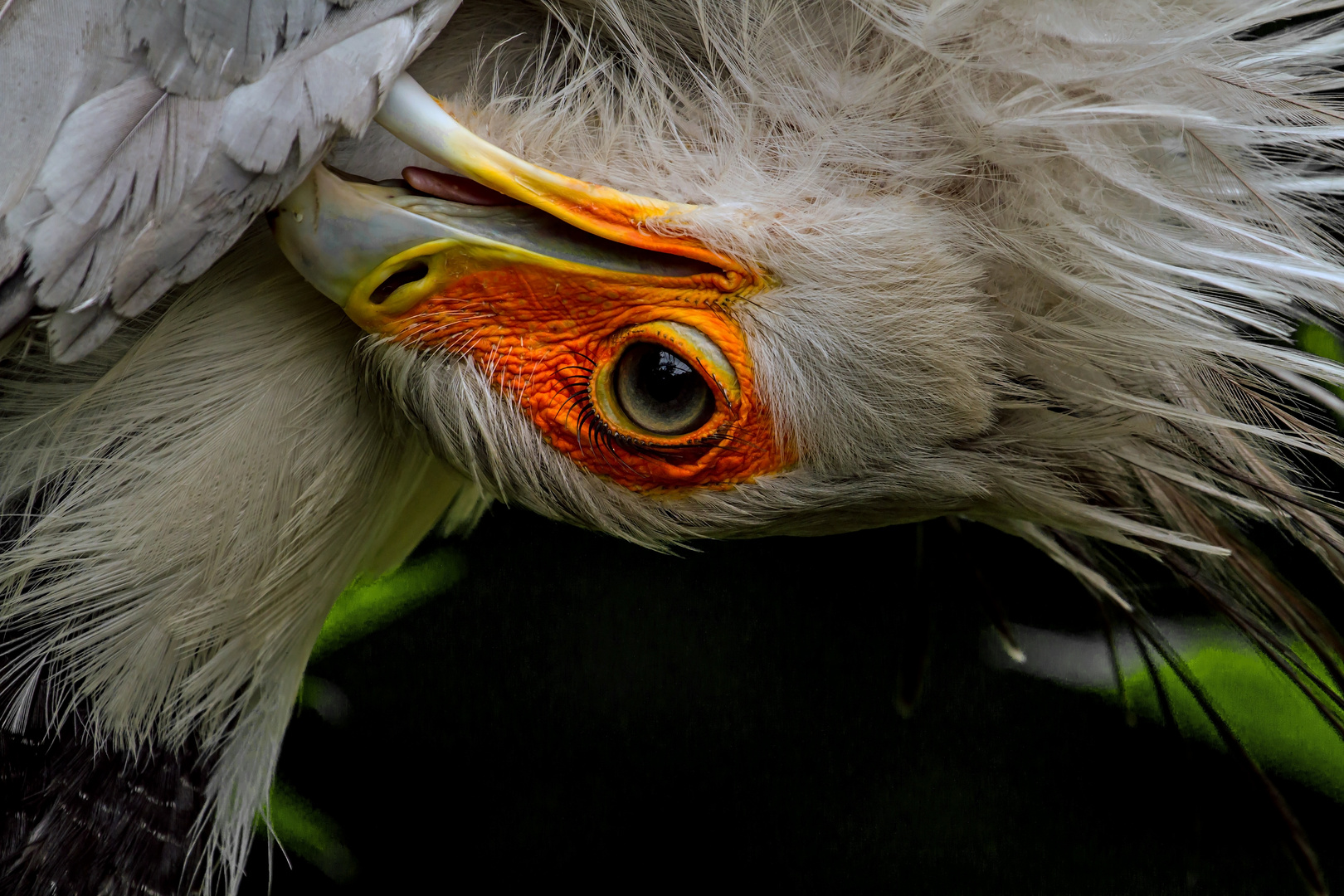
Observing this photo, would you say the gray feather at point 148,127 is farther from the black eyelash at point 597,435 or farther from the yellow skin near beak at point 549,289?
the black eyelash at point 597,435

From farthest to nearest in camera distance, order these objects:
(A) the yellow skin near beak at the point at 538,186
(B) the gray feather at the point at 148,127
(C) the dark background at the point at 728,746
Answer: (C) the dark background at the point at 728,746
(A) the yellow skin near beak at the point at 538,186
(B) the gray feather at the point at 148,127

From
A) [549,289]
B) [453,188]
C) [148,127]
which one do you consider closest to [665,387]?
[549,289]

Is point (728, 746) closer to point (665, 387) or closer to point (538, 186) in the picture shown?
point (665, 387)

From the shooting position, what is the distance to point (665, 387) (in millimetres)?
900

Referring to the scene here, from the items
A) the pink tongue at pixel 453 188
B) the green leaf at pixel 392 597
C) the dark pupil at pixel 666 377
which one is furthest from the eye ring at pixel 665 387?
the green leaf at pixel 392 597

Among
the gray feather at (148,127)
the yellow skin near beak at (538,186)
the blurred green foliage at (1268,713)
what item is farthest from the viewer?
the blurred green foliage at (1268,713)

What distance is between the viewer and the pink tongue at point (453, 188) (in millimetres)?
881

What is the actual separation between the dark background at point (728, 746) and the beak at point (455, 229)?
108 cm

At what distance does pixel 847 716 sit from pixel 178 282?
1.48m

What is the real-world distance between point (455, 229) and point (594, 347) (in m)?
0.15

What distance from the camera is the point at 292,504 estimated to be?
984 millimetres

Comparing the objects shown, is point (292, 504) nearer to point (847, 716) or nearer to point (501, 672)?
point (501, 672)

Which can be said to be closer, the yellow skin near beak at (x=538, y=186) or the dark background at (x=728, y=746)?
the yellow skin near beak at (x=538, y=186)

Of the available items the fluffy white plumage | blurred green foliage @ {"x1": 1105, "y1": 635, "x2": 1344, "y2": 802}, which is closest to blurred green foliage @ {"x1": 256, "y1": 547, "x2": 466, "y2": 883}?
the fluffy white plumage
